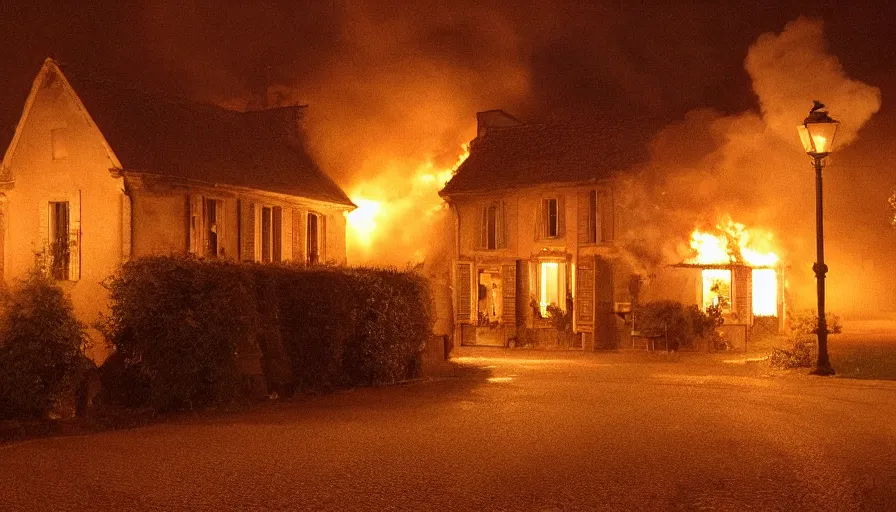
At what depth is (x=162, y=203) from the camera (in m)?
24.4

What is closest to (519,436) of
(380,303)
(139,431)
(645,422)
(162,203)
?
(645,422)

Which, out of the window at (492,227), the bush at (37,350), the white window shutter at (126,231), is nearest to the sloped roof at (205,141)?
the white window shutter at (126,231)

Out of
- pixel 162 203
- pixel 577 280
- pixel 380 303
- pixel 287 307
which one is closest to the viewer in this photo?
pixel 287 307

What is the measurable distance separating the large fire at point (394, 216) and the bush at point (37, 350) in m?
23.1

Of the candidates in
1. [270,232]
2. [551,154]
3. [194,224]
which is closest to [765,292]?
[551,154]

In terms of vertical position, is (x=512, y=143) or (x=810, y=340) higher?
(x=512, y=143)

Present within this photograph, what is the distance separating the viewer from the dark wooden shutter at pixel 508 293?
101ft

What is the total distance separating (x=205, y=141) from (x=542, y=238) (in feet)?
37.6

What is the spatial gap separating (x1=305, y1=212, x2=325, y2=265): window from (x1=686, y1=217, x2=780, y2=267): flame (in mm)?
12363

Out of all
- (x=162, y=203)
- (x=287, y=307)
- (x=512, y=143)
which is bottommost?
(x=287, y=307)

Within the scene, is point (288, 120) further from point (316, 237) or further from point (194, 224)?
point (194, 224)

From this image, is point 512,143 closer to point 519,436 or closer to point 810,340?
point 810,340

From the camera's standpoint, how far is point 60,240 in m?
24.5

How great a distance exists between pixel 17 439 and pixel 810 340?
1549cm
